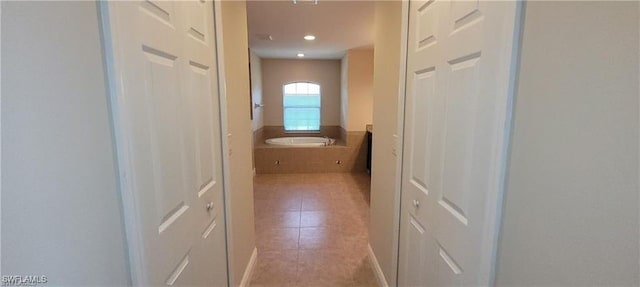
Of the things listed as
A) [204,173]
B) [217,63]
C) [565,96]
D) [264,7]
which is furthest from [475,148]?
[264,7]

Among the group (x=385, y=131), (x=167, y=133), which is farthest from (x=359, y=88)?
(x=167, y=133)

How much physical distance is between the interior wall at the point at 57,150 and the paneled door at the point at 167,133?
1.5 inches

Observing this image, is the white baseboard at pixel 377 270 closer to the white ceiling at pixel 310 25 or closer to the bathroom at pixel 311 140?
the bathroom at pixel 311 140

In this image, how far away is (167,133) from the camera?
97 centimetres

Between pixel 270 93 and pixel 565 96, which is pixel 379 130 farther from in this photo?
pixel 270 93

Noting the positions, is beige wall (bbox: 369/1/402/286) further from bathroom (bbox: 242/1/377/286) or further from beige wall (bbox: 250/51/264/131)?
beige wall (bbox: 250/51/264/131)

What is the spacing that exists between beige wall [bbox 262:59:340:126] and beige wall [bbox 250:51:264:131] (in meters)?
0.24

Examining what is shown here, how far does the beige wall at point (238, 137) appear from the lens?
167 cm

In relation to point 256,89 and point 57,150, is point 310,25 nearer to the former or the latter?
point 256,89

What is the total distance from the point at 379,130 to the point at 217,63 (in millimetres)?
1194

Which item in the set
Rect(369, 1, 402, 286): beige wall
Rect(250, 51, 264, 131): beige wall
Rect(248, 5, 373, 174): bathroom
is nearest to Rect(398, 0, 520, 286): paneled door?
Rect(369, 1, 402, 286): beige wall

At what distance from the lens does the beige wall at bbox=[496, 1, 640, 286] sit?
51 centimetres

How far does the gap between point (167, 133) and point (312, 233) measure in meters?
2.23

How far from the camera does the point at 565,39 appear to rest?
0.64 meters
